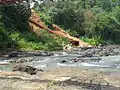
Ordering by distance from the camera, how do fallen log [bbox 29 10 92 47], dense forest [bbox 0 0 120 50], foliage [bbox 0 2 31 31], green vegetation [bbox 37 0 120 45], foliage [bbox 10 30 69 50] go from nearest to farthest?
1. foliage [bbox 10 30 69 50]
2. dense forest [bbox 0 0 120 50]
3. foliage [bbox 0 2 31 31]
4. fallen log [bbox 29 10 92 47]
5. green vegetation [bbox 37 0 120 45]

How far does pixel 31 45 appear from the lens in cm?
4719

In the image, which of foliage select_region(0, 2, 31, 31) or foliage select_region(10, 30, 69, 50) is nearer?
foliage select_region(10, 30, 69, 50)

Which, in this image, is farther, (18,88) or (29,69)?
(29,69)

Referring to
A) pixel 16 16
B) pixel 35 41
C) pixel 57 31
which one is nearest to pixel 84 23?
pixel 57 31

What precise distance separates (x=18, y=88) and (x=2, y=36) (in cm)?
2940

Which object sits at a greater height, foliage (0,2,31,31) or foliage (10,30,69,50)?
foliage (0,2,31,31)

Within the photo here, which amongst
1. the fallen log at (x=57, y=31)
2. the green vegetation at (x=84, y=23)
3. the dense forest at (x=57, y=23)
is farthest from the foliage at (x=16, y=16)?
the green vegetation at (x=84, y=23)

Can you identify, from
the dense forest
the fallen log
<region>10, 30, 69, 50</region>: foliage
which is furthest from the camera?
the fallen log

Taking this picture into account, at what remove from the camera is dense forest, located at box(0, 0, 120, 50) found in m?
49.7

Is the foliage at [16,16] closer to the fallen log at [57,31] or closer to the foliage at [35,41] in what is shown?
the foliage at [35,41]

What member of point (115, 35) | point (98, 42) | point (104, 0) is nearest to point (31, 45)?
point (98, 42)

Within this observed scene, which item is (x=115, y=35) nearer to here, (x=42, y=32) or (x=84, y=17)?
(x=84, y=17)

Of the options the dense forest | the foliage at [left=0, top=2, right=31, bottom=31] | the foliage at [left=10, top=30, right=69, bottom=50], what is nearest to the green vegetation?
the dense forest

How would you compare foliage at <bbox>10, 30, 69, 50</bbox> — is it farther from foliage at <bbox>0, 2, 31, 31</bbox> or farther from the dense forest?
foliage at <bbox>0, 2, 31, 31</bbox>
